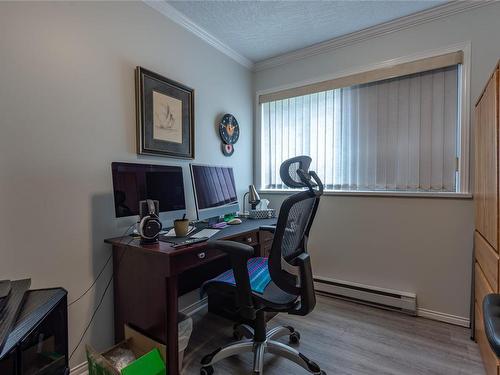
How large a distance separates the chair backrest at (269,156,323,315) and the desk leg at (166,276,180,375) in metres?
0.53

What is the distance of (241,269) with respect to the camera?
127 cm

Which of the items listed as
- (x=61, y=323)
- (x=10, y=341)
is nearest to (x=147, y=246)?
(x=61, y=323)

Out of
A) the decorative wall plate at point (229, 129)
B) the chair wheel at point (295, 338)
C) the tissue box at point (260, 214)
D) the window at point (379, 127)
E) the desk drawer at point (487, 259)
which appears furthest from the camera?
the decorative wall plate at point (229, 129)

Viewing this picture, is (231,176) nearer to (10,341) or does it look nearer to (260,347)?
(260,347)

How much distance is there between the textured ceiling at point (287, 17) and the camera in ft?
6.44

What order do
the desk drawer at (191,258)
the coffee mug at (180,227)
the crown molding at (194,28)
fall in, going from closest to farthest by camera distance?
the desk drawer at (191,258)
the coffee mug at (180,227)
the crown molding at (194,28)

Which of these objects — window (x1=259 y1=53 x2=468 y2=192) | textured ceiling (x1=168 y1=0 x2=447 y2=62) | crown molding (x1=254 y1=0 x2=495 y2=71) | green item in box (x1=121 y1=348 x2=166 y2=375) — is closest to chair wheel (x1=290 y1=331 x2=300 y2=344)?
green item in box (x1=121 y1=348 x2=166 y2=375)

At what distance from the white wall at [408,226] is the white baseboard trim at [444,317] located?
0.03 m

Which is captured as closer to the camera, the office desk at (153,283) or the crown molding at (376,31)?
the office desk at (153,283)

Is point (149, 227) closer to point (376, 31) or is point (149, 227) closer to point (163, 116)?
point (163, 116)

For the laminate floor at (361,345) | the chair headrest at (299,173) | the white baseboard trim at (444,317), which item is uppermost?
the chair headrest at (299,173)

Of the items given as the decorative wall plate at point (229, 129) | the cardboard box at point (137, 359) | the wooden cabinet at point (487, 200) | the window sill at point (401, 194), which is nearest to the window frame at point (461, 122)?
the window sill at point (401, 194)

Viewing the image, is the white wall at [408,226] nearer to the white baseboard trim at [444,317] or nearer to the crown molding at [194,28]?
the white baseboard trim at [444,317]

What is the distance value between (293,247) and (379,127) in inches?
62.6
